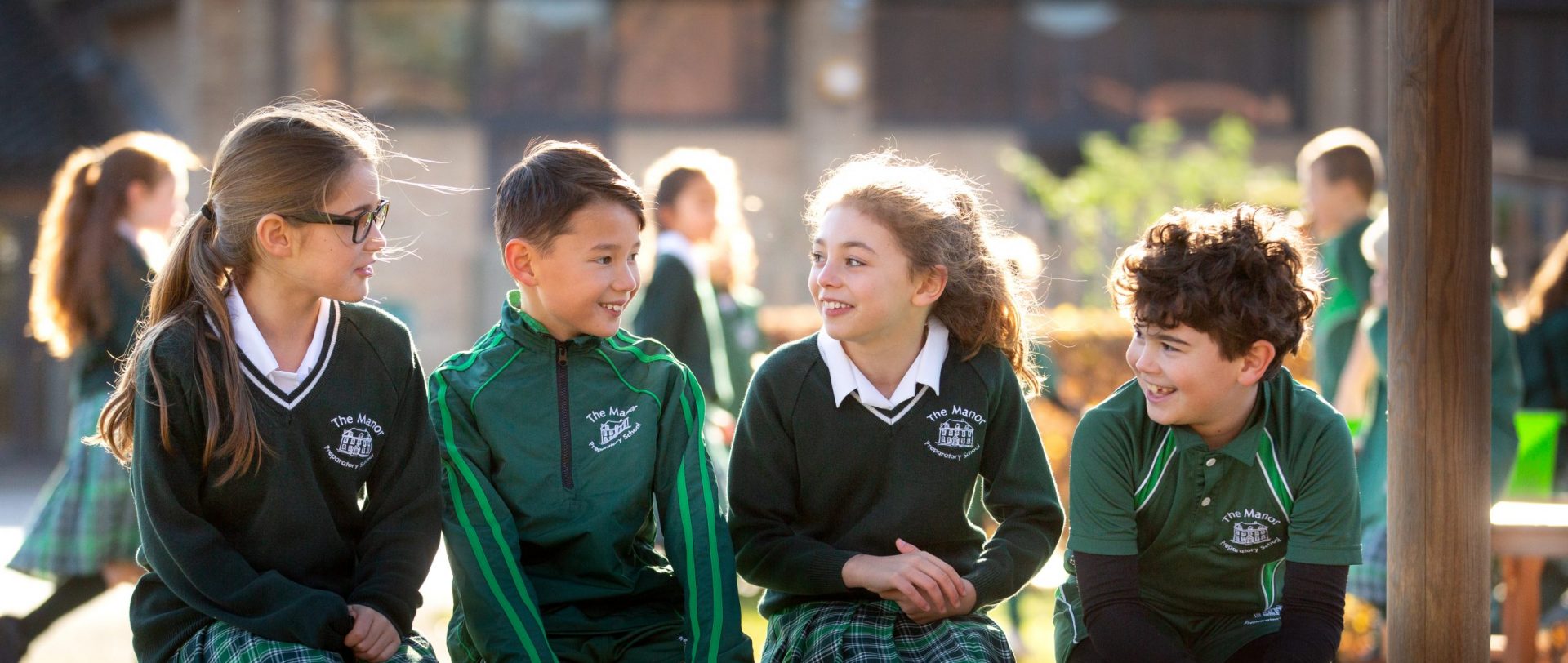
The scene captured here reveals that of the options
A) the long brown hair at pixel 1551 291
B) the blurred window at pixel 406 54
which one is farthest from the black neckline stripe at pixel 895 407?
the blurred window at pixel 406 54

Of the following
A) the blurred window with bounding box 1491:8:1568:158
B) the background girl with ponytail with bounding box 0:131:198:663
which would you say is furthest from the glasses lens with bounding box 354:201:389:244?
the blurred window with bounding box 1491:8:1568:158

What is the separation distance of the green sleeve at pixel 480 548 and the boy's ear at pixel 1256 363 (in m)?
1.45

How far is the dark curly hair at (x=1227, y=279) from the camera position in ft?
9.00

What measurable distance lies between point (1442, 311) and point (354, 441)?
6.84ft

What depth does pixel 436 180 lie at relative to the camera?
1349 cm

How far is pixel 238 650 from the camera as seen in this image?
8.58 ft

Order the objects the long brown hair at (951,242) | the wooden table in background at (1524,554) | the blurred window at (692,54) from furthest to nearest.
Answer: the blurred window at (692,54)
the wooden table in background at (1524,554)
the long brown hair at (951,242)

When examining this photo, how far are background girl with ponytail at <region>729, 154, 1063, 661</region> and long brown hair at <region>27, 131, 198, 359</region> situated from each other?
8.05 feet

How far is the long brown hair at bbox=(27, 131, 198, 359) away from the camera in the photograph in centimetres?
441

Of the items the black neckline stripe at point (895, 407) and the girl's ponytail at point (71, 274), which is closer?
the black neckline stripe at point (895, 407)

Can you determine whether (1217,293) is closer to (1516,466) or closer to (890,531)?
(890,531)

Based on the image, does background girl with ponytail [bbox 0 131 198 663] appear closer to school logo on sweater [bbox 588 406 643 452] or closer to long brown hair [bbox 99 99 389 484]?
long brown hair [bbox 99 99 389 484]

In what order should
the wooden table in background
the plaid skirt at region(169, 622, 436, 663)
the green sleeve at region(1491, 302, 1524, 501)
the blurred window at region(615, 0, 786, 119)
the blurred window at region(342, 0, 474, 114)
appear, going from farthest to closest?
the blurred window at region(615, 0, 786, 119) → the blurred window at region(342, 0, 474, 114) → the green sleeve at region(1491, 302, 1524, 501) → the wooden table in background → the plaid skirt at region(169, 622, 436, 663)

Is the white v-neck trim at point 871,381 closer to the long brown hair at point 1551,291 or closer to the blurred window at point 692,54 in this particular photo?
the long brown hair at point 1551,291
